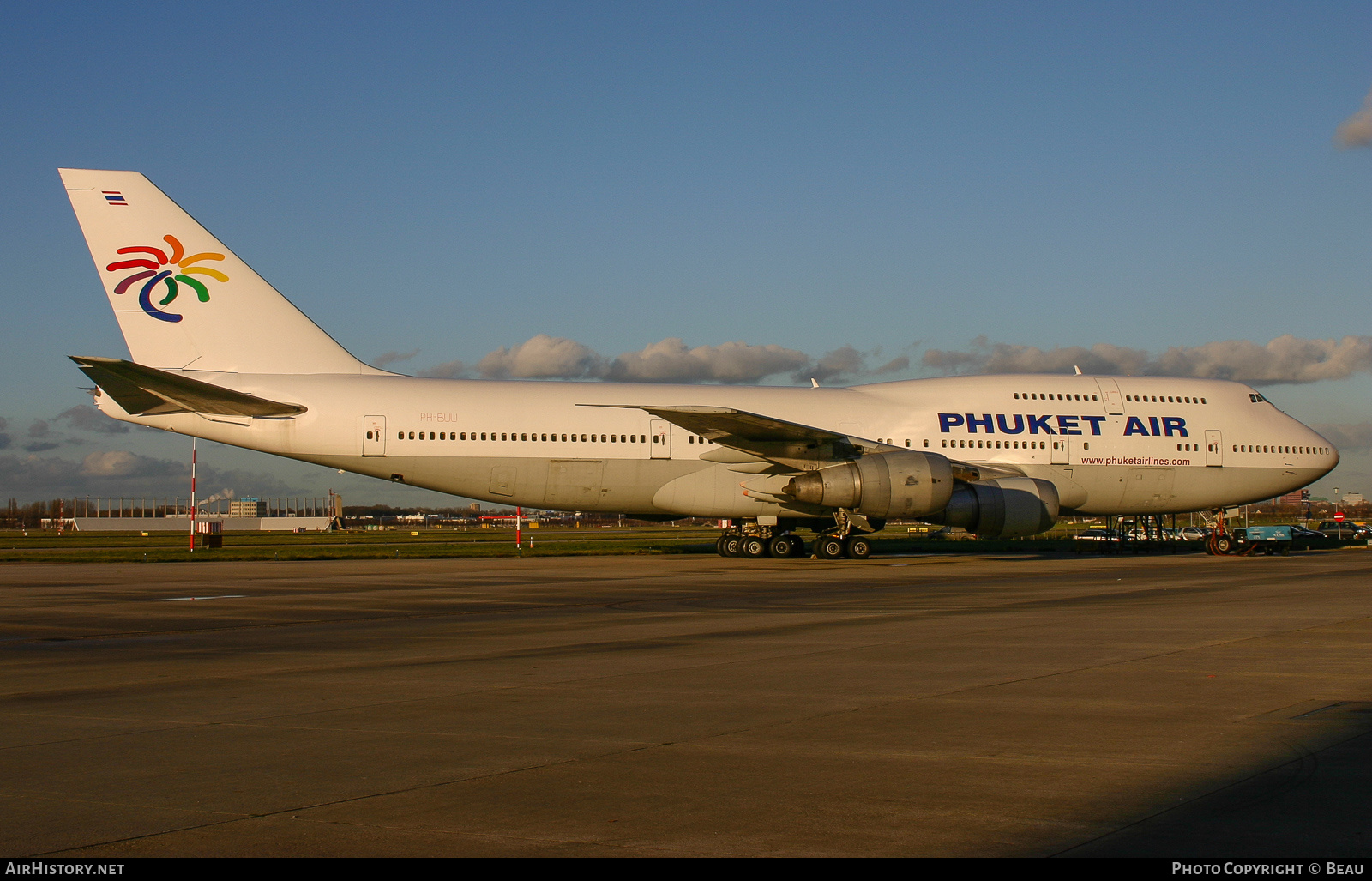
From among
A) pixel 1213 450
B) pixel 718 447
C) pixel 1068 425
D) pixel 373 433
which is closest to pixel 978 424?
pixel 1068 425

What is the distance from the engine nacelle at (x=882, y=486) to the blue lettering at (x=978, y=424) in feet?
13.6

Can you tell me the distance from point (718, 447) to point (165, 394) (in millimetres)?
12977

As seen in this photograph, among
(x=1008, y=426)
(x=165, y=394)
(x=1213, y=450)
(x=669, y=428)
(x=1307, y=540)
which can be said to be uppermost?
(x=165, y=394)

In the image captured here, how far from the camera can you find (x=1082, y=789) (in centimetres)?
469

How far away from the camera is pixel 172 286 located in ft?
84.3

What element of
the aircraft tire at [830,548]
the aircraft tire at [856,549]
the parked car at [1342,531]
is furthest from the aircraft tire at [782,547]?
the parked car at [1342,531]

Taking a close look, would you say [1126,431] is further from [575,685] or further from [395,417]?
[575,685]

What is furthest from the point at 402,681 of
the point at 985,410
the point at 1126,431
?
the point at 1126,431

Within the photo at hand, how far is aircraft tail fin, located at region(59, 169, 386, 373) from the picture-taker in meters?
25.2

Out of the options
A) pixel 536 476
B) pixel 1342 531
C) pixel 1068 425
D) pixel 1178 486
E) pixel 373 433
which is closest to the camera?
pixel 373 433

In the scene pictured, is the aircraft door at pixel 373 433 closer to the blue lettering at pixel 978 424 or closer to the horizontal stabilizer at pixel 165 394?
the horizontal stabilizer at pixel 165 394

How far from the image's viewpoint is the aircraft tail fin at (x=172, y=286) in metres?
25.2

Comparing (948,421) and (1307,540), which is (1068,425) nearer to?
(948,421)
